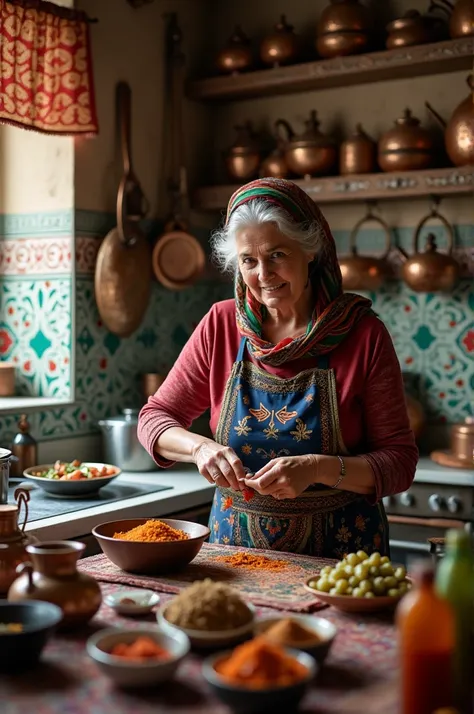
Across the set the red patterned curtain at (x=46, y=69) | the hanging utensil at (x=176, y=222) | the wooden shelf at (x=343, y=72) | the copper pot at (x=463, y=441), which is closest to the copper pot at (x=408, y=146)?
the wooden shelf at (x=343, y=72)

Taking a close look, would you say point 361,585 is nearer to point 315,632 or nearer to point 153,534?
point 315,632

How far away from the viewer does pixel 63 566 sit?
5.45 feet

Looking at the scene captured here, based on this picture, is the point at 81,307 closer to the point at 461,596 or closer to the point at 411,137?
the point at 411,137

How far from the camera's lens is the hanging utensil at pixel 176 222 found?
394 cm

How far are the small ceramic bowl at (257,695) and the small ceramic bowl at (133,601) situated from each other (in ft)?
1.40

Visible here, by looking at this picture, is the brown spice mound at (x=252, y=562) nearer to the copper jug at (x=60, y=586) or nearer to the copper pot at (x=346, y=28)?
the copper jug at (x=60, y=586)

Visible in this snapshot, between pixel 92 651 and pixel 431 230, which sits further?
pixel 431 230

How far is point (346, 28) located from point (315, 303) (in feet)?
5.75

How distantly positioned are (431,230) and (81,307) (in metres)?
1.46

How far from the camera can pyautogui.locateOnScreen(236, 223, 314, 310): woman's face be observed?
7.52 feet

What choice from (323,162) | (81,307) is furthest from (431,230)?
(81,307)

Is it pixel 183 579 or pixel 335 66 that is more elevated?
pixel 335 66

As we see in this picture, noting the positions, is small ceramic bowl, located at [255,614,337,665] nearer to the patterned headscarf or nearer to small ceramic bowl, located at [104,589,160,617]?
small ceramic bowl, located at [104,589,160,617]

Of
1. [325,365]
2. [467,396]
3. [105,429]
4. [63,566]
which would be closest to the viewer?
[63,566]
